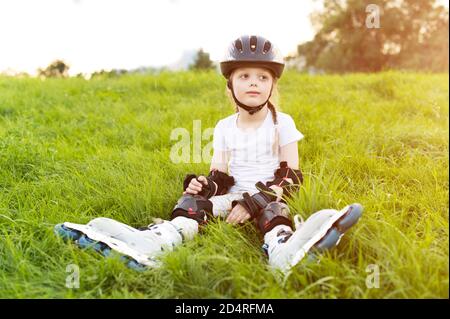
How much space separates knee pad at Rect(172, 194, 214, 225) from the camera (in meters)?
3.13

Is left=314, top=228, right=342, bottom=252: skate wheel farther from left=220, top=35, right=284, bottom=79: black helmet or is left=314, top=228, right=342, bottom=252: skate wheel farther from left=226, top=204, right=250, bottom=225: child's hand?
left=220, top=35, right=284, bottom=79: black helmet

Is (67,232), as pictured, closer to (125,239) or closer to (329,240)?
Result: (125,239)

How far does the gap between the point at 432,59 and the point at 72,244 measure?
19515mm

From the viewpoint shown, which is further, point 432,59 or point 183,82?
point 432,59

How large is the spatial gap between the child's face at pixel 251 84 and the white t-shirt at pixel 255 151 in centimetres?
22

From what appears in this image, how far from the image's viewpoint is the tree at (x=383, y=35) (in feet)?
67.2

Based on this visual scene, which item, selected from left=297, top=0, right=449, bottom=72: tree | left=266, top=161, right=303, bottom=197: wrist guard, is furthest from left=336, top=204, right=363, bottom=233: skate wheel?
left=297, top=0, right=449, bottom=72: tree

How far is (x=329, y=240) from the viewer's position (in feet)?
7.71

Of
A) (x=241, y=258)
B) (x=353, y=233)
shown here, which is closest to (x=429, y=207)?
(x=353, y=233)

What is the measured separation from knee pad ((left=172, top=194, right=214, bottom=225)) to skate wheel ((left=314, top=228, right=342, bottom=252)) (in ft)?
3.17

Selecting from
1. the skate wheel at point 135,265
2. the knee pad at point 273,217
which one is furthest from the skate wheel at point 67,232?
the knee pad at point 273,217

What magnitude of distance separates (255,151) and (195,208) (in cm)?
69
